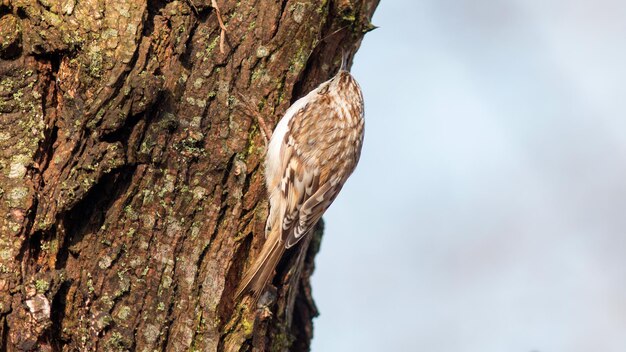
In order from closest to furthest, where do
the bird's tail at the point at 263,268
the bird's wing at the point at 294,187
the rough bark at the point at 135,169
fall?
the rough bark at the point at 135,169 → the bird's tail at the point at 263,268 → the bird's wing at the point at 294,187

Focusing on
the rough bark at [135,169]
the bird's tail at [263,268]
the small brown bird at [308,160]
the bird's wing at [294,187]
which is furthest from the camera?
the bird's wing at [294,187]

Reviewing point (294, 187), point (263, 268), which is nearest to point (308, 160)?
point (294, 187)

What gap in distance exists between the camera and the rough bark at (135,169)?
2242 mm

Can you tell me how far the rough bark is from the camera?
7.36 ft

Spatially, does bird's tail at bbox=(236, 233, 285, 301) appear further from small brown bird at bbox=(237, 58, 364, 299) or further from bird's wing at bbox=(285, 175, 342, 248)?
bird's wing at bbox=(285, 175, 342, 248)

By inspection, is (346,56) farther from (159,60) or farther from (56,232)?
(56,232)

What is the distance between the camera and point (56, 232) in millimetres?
2248

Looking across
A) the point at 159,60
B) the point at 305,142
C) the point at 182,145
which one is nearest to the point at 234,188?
the point at 182,145

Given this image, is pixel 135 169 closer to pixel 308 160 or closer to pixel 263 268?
pixel 263 268

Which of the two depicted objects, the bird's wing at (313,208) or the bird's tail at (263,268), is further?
the bird's wing at (313,208)

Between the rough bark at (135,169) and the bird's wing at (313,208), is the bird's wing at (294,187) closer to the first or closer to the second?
the bird's wing at (313,208)

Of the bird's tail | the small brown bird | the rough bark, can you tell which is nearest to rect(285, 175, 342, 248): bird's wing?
the small brown bird

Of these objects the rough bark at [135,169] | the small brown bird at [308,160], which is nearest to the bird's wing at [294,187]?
the small brown bird at [308,160]

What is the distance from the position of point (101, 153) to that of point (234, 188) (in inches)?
17.5
